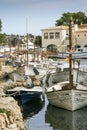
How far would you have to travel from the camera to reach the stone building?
4294 inches

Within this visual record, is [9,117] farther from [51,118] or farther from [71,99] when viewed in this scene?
[71,99]

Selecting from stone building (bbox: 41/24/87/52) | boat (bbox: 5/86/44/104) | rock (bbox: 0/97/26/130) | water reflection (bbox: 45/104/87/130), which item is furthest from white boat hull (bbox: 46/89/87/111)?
stone building (bbox: 41/24/87/52)

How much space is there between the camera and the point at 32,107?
112 ft

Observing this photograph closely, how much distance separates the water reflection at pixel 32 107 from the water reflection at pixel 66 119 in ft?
3.21

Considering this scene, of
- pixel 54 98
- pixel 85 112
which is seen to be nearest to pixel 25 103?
pixel 54 98

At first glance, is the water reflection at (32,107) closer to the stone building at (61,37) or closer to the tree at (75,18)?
the stone building at (61,37)

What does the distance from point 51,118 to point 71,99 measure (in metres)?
2.10

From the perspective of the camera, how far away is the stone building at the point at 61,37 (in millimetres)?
109062

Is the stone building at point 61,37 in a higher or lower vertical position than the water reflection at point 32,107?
higher

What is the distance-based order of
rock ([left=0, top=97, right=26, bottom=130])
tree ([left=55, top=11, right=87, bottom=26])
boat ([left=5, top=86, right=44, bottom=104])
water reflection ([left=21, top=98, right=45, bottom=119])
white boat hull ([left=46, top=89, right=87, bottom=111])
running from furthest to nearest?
tree ([left=55, top=11, right=87, bottom=26])
boat ([left=5, top=86, right=44, bottom=104])
water reflection ([left=21, top=98, right=45, bottom=119])
white boat hull ([left=46, top=89, right=87, bottom=111])
rock ([left=0, top=97, right=26, bottom=130])

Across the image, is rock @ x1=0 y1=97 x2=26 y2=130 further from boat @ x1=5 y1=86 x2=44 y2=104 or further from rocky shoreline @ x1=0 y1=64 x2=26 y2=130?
boat @ x1=5 y1=86 x2=44 y2=104

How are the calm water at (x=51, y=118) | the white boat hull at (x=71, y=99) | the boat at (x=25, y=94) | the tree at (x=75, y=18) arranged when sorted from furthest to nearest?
the tree at (x=75, y=18), the boat at (x=25, y=94), the white boat hull at (x=71, y=99), the calm water at (x=51, y=118)

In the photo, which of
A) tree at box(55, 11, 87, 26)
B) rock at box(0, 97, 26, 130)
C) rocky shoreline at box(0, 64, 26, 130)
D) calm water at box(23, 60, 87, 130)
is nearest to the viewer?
rocky shoreline at box(0, 64, 26, 130)

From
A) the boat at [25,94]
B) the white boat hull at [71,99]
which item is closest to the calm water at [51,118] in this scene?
the white boat hull at [71,99]
